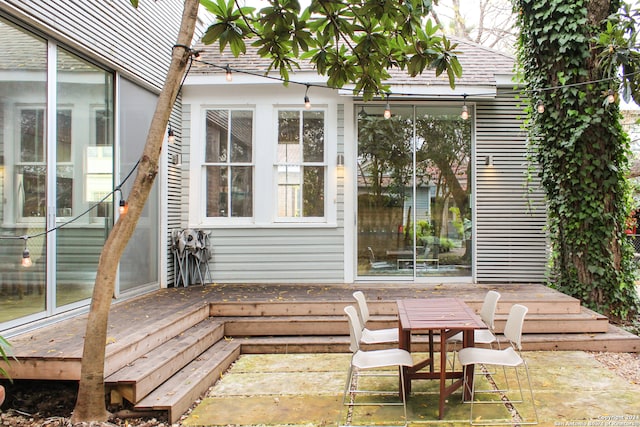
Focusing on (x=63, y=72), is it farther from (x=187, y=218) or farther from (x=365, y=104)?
(x=365, y=104)

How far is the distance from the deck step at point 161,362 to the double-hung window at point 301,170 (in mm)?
2572

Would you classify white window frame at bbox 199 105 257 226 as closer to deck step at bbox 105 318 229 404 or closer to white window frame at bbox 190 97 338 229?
white window frame at bbox 190 97 338 229

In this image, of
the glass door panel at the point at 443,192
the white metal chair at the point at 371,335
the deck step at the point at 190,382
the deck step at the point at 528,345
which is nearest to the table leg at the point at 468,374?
the white metal chair at the point at 371,335

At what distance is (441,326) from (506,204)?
445cm

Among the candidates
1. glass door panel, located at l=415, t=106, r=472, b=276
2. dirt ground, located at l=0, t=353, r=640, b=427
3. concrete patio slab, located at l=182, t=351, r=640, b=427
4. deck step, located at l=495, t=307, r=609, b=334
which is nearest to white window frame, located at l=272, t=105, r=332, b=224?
glass door panel, located at l=415, t=106, r=472, b=276

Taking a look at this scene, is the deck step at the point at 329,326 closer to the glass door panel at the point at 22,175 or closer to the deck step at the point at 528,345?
the deck step at the point at 528,345

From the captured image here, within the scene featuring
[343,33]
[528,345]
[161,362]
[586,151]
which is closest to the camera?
[343,33]

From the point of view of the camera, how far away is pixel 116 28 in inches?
205

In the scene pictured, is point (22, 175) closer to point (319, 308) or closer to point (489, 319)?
point (319, 308)

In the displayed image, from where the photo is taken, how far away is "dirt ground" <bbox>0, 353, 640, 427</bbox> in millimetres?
3033

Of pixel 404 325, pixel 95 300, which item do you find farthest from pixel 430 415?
pixel 95 300

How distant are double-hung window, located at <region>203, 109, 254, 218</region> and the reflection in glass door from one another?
181 cm

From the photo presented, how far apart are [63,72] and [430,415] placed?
4731 millimetres

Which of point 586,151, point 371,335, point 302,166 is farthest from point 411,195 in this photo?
point 371,335
